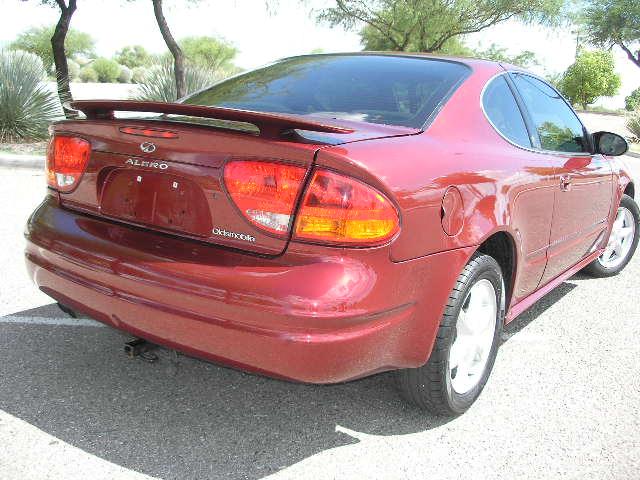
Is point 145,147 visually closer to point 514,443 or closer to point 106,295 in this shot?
point 106,295

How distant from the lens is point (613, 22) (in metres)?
42.1

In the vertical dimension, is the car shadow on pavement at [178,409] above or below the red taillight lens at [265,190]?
below

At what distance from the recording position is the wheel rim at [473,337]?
276 centimetres

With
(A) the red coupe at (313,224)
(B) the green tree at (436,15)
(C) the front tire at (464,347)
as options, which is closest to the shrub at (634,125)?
(B) the green tree at (436,15)

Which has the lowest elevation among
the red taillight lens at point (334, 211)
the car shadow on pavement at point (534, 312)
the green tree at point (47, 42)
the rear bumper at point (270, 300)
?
the car shadow on pavement at point (534, 312)

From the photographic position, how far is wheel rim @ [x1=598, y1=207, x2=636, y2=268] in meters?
5.17

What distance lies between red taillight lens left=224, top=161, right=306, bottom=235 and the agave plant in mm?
12095

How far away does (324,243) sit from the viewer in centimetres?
211

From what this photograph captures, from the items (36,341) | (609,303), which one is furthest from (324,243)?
(609,303)

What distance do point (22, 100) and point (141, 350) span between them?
1044cm

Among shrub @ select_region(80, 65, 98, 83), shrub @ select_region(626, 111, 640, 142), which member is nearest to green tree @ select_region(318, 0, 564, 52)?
shrub @ select_region(626, 111, 640, 142)

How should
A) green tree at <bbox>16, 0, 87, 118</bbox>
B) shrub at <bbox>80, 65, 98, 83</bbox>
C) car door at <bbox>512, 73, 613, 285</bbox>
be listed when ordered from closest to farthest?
car door at <bbox>512, 73, 613, 285</bbox>
green tree at <bbox>16, 0, 87, 118</bbox>
shrub at <bbox>80, 65, 98, 83</bbox>

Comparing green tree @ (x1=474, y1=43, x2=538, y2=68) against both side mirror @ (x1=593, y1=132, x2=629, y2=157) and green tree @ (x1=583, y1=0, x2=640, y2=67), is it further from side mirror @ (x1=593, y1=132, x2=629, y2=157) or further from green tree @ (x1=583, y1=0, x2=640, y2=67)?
side mirror @ (x1=593, y1=132, x2=629, y2=157)

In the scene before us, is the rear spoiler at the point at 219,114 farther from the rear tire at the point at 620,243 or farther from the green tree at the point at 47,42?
the green tree at the point at 47,42
